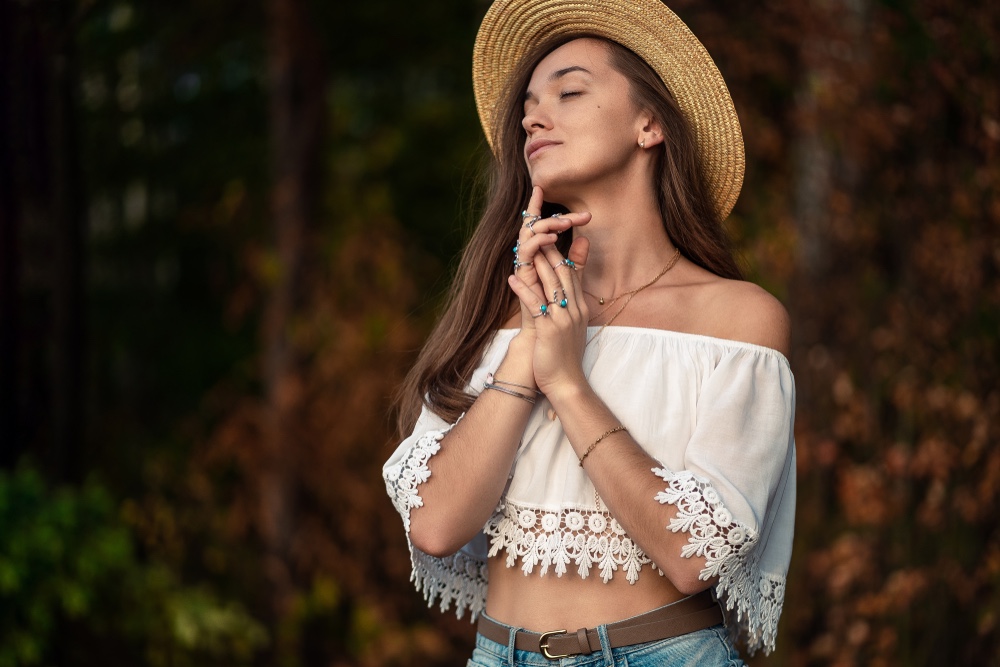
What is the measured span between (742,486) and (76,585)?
2.62m

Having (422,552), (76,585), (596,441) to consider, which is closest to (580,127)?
(596,441)

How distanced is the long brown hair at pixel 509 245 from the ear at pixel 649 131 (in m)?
0.01

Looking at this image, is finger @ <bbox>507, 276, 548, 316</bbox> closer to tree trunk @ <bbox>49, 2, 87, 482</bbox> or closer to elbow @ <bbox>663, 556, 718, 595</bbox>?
elbow @ <bbox>663, 556, 718, 595</bbox>

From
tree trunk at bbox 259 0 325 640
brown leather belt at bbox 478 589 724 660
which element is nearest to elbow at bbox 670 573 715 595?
brown leather belt at bbox 478 589 724 660

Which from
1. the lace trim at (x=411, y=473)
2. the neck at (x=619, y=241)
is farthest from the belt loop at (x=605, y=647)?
the neck at (x=619, y=241)

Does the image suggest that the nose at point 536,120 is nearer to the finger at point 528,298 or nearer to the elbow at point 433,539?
the finger at point 528,298

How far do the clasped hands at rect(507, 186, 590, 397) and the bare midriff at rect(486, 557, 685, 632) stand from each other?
34cm

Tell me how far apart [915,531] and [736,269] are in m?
2.16

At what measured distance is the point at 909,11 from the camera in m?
3.81

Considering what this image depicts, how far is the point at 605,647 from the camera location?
1.79 metres

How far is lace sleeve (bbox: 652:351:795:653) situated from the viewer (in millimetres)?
1688

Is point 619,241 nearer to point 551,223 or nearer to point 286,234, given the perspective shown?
point 551,223

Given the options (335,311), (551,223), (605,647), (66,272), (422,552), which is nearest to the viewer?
(605,647)

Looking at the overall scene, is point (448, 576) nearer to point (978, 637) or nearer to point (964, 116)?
point (978, 637)
